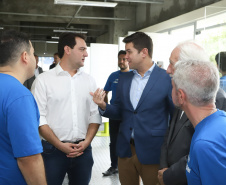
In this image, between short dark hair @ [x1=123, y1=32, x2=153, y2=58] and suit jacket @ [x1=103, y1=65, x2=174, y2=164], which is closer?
suit jacket @ [x1=103, y1=65, x2=174, y2=164]

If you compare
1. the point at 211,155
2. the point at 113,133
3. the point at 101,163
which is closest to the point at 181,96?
the point at 211,155

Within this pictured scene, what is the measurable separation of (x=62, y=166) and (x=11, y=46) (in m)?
1.10

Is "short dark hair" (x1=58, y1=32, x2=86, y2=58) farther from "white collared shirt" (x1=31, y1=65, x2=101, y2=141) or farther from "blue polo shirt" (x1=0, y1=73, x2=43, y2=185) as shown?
"blue polo shirt" (x1=0, y1=73, x2=43, y2=185)

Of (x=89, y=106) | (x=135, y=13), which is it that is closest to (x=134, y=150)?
(x=89, y=106)

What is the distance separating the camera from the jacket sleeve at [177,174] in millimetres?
1764

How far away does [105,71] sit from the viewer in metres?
7.82

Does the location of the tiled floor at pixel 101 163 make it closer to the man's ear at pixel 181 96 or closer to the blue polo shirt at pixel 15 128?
the blue polo shirt at pixel 15 128

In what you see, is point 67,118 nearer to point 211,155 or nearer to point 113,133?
point 211,155

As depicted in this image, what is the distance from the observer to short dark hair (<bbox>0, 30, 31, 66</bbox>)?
155 cm

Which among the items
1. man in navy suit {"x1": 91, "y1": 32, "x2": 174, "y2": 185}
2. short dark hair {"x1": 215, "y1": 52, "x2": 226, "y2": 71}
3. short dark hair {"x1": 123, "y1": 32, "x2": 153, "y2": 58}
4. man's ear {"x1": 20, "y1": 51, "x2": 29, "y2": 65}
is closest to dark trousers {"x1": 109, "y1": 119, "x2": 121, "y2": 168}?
short dark hair {"x1": 215, "y1": 52, "x2": 226, "y2": 71}

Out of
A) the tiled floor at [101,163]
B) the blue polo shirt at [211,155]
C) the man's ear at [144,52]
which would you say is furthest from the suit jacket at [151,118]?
the tiled floor at [101,163]

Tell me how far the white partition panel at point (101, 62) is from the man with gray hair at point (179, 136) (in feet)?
18.7

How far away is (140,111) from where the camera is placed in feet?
7.82

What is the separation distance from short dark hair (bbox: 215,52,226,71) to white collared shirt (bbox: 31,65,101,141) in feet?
6.76
